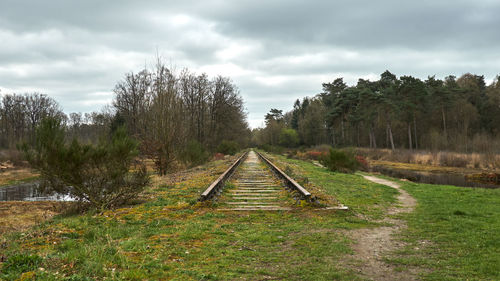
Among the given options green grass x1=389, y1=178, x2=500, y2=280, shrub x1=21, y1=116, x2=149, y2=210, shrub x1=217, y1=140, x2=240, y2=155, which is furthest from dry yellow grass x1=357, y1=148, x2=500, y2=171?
shrub x1=21, y1=116, x2=149, y2=210

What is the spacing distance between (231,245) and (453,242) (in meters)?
3.77

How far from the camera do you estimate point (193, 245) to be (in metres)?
→ 5.42

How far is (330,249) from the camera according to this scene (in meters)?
5.23

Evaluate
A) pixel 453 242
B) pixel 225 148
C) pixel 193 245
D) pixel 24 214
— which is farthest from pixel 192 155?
pixel 453 242

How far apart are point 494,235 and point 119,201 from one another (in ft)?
29.0

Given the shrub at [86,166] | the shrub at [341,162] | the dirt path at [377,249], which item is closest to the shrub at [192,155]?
the shrub at [341,162]

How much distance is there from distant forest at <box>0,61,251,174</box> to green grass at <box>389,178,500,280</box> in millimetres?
8145

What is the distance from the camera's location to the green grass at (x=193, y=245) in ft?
13.6

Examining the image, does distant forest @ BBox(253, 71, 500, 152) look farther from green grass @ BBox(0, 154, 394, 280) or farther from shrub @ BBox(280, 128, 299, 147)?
green grass @ BBox(0, 154, 394, 280)

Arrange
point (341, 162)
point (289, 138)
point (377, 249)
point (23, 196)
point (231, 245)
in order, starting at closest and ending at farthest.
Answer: point (377, 249)
point (231, 245)
point (23, 196)
point (341, 162)
point (289, 138)

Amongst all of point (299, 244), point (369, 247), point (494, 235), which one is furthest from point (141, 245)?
point (494, 235)

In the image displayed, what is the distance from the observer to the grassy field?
415 centimetres

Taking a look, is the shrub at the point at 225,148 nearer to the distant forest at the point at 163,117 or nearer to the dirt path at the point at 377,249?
the distant forest at the point at 163,117

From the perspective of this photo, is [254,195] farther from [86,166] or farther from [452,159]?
[452,159]
